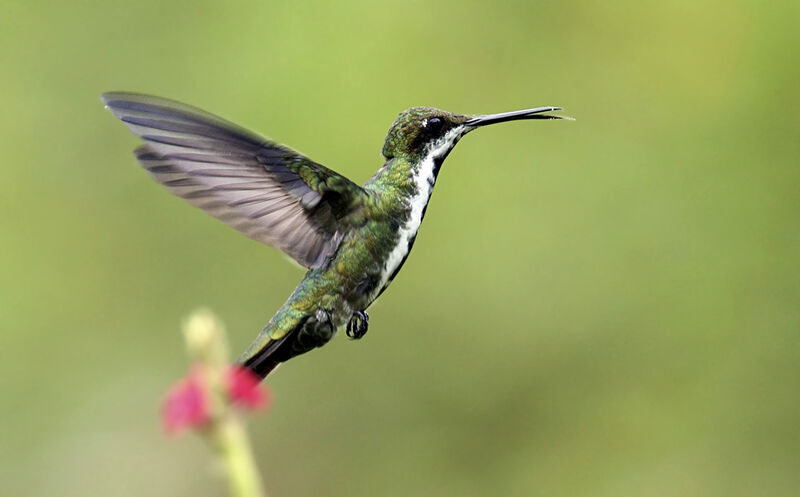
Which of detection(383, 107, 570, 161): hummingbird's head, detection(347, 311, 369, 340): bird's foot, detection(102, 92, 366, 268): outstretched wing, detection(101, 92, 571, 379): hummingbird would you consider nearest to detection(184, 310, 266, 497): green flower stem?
detection(102, 92, 366, 268): outstretched wing

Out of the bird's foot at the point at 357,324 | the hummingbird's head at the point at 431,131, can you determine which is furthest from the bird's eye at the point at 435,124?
the bird's foot at the point at 357,324

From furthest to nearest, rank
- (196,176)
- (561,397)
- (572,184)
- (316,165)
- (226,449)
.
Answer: (572,184) < (561,397) < (316,165) < (196,176) < (226,449)

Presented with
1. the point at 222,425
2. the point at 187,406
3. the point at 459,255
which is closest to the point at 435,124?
the point at 187,406

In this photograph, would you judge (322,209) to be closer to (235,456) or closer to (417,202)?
(417,202)

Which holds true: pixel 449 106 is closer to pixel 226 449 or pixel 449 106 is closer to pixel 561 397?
pixel 561 397

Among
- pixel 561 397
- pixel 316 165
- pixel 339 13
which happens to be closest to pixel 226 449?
pixel 316 165
